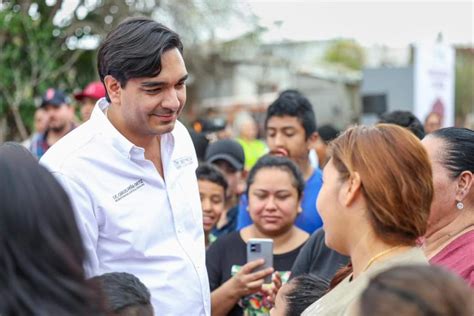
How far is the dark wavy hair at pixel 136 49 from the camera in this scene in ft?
10.00

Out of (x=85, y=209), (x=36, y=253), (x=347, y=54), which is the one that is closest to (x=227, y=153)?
(x=85, y=209)

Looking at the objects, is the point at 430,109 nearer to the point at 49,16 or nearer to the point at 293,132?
the point at 49,16

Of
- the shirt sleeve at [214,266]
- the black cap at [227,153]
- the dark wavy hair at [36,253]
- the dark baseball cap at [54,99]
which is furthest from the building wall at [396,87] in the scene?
the dark wavy hair at [36,253]

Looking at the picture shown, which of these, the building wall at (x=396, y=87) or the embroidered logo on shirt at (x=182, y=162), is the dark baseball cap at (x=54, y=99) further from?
the building wall at (x=396, y=87)

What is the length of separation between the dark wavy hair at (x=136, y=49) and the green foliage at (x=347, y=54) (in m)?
42.5

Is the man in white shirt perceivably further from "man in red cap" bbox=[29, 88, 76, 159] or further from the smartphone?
"man in red cap" bbox=[29, 88, 76, 159]

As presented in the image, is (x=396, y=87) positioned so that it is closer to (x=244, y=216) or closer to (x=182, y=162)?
(x=244, y=216)

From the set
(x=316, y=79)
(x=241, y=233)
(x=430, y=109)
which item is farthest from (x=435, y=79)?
(x=316, y=79)

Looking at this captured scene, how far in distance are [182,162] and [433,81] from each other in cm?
958

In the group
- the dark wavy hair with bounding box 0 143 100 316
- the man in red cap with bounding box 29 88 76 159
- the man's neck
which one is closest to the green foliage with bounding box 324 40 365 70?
the man in red cap with bounding box 29 88 76 159

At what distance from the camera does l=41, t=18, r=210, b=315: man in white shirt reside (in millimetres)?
2982

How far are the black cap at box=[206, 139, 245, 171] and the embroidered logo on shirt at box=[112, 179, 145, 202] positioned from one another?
3.07 metres

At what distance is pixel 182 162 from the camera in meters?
3.42

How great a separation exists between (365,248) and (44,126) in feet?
18.8
